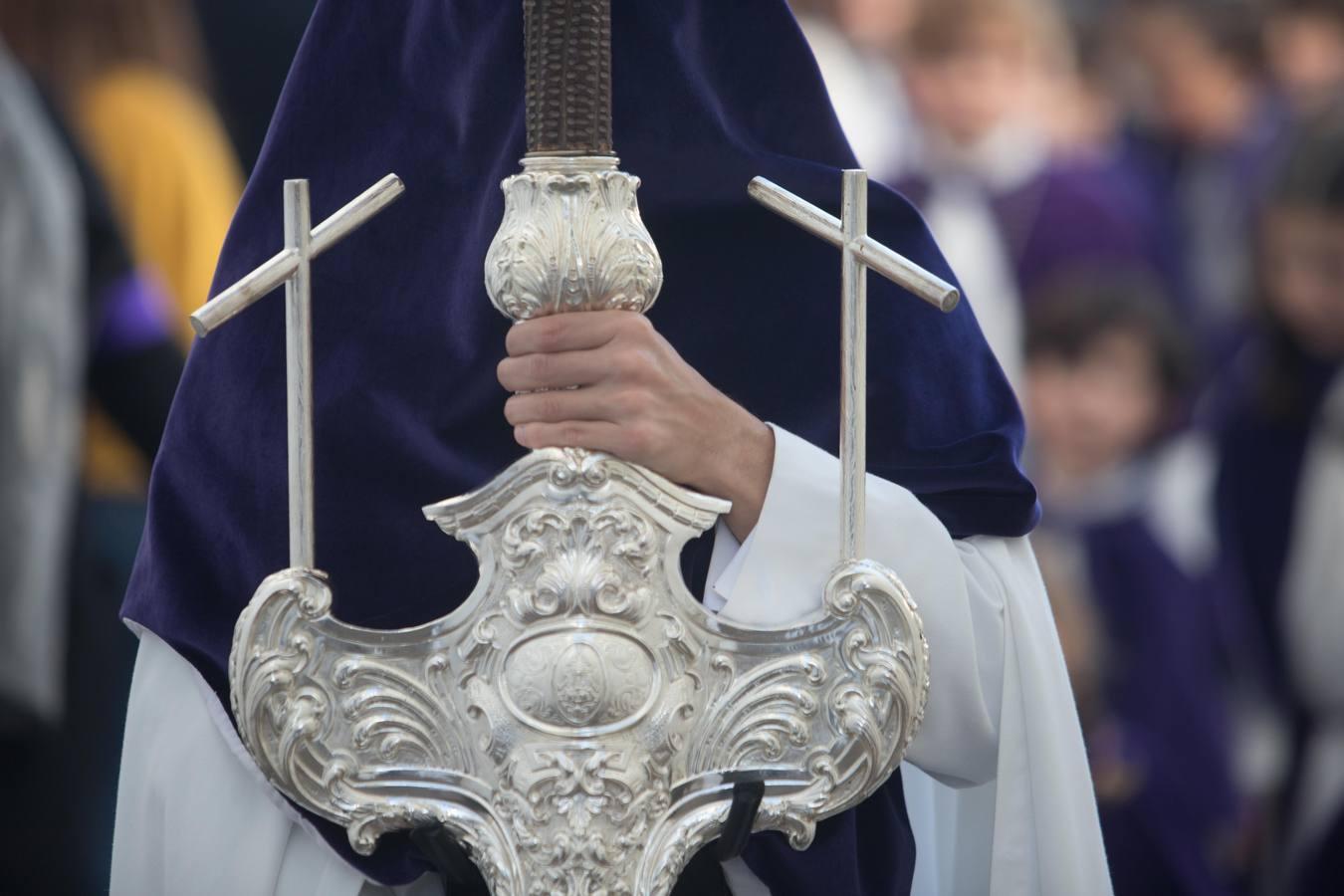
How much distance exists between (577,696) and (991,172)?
14.7 ft

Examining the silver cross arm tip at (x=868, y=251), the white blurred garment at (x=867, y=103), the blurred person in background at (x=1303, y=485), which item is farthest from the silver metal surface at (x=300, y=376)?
the white blurred garment at (x=867, y=103)

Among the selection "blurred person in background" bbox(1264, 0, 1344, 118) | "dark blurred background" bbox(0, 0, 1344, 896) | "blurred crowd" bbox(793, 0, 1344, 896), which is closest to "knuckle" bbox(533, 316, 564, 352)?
"dark blurred background" bbox(0, 0, 1344, 896)

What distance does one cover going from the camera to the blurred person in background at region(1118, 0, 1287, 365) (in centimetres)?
677

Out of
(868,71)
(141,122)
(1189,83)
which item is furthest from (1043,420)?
(1189,83)

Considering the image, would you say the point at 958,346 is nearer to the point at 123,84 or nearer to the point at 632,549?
the point at 632,549

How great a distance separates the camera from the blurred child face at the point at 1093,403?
494cm

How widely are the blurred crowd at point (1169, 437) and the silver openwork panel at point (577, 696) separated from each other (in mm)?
2483

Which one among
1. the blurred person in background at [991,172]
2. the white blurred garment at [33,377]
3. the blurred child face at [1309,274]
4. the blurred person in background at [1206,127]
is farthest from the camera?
the blurred person in background at [1206,127]

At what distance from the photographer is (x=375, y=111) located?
2.12 m

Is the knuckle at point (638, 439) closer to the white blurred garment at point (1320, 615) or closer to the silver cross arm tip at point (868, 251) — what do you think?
the silver cross arm tip at point (868, 251)

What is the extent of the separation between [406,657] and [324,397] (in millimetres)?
385

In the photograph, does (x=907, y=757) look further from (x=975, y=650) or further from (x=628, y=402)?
(x=628, y=402)

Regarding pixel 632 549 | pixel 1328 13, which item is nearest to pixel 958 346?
pixel 632 549

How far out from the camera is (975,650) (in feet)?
6.84
